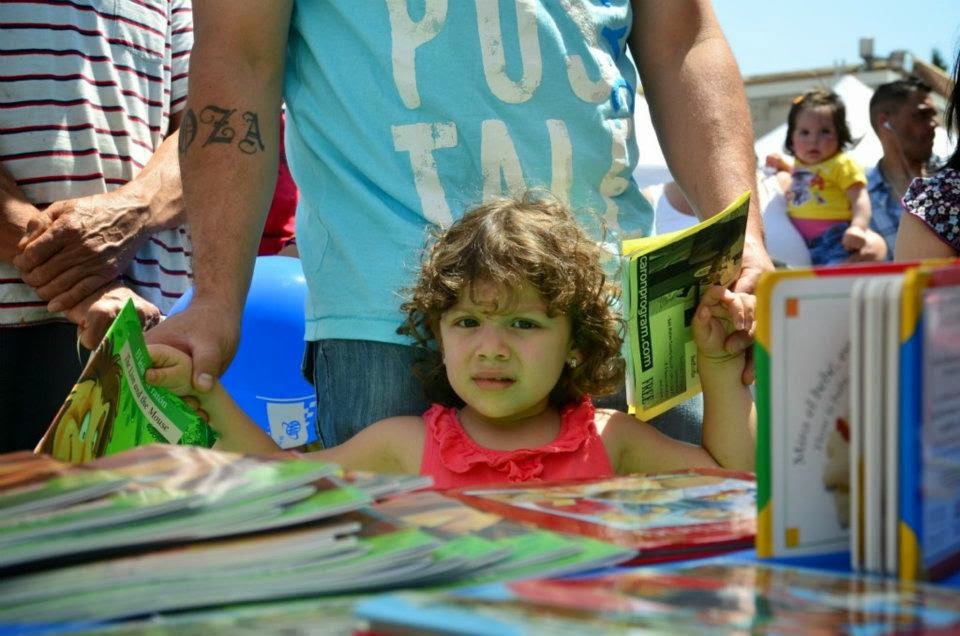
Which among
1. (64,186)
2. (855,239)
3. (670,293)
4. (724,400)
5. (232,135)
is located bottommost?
(855,239)

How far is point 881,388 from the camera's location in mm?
1004

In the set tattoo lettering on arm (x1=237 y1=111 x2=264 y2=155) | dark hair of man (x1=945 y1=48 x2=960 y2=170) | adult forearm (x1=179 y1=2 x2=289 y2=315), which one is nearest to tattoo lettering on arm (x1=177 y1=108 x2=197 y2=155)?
adult forearm (x1=179 y1=2 x2=289 y2=315)

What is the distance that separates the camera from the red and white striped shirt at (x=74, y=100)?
9.19 feet

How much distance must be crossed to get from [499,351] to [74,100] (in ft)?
4.25

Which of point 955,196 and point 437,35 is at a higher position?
point 437,35

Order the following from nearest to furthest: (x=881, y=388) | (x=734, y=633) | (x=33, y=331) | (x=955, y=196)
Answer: (x=734, y=633), (x=881, y=388), (x=955, y=196), (x=33, y=331)

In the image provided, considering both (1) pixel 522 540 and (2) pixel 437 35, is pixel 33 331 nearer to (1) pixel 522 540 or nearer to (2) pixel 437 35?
(2) pixel 437 35

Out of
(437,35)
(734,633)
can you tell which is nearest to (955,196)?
(437,35)

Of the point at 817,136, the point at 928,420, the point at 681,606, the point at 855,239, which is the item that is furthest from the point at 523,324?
the point at 817,136

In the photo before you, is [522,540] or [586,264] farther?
[586,264]

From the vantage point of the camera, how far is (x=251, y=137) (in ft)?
7.04

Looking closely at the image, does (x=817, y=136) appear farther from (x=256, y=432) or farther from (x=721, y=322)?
(x=256, y=432)

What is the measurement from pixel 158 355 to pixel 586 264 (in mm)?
793

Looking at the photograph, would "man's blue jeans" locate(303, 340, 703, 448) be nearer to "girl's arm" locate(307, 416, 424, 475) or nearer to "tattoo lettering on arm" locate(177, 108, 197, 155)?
"girl's arm" locate(307, 416, 424, 475)
